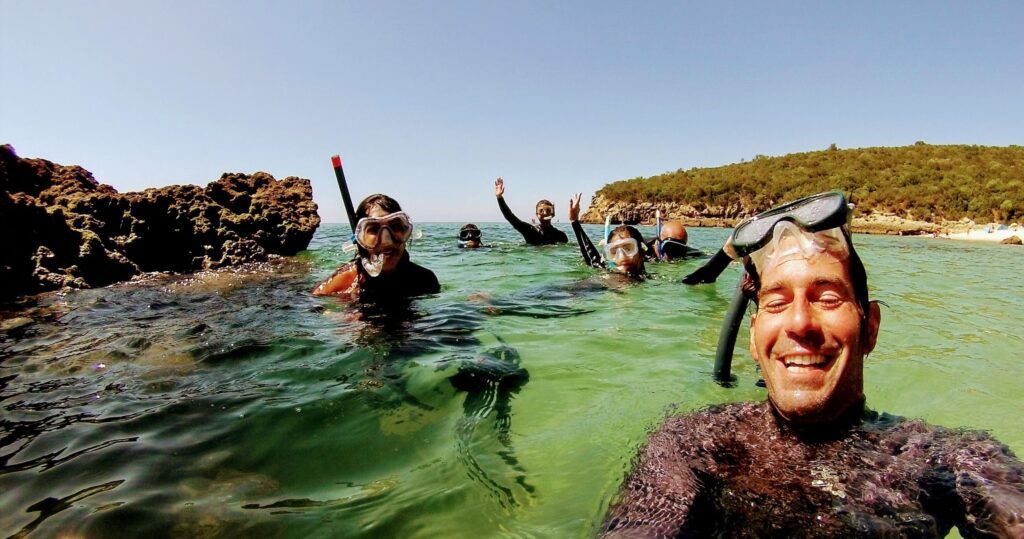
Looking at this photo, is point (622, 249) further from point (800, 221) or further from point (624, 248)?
point (800, 221)


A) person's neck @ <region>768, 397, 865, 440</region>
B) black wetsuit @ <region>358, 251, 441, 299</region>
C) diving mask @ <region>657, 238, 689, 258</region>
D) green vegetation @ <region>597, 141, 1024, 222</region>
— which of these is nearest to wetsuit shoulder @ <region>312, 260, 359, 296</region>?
black wetsuit @ <region>358, 251, 441, 299</region>

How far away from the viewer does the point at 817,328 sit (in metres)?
1.76

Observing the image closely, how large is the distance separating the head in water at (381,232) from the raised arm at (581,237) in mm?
3146

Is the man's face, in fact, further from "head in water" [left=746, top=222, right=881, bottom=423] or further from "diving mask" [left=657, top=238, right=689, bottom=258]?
"diving mask" [left=657, top=238, right=689, bottom=258]

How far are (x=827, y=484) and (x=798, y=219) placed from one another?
1.03m

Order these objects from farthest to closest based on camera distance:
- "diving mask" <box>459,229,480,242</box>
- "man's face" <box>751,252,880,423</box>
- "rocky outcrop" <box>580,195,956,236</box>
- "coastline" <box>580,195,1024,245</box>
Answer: "rocky outcrop" <box>580,195,956,236</box> → "coastline" <box>580,195,1024,245</box> → "diving mask" <box>459,229,480,242</box> → "man's face" <box>751,252,880,423</box>

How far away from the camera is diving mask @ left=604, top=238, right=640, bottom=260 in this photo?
7.61 metres

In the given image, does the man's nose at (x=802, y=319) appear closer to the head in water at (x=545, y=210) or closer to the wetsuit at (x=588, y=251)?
the wetsuit at (x=588, y=251)

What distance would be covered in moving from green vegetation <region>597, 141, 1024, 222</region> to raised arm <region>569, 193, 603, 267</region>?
99.1ft

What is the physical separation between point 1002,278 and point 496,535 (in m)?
12.8

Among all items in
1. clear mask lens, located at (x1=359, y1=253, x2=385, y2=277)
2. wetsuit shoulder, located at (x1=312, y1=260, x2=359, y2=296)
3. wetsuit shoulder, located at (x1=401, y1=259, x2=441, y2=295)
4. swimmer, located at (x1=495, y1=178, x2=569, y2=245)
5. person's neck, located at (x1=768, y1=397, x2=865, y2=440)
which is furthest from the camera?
swimmer, located at (x1=495, y1=178, x2=569, y2=245)

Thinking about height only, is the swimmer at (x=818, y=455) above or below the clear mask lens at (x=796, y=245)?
below

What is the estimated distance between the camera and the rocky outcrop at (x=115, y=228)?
6.81 m

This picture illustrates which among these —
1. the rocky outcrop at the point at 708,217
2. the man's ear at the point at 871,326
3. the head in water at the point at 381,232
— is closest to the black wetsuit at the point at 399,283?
the head in water at the point at 381,232
